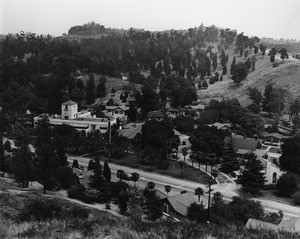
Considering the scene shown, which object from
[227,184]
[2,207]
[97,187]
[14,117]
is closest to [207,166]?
[227,184]

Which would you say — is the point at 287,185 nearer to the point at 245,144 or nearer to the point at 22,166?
the point at 245,144

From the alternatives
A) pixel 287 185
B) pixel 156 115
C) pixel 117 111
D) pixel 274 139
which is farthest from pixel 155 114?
pixel 287 185

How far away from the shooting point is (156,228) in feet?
46.4

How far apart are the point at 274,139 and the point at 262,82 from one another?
3603 centimetres

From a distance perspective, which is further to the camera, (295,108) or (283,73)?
(283,73)

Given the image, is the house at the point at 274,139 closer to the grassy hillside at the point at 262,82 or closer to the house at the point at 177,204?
the grassy hillside at the point at 262,82

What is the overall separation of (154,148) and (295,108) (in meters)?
30.5

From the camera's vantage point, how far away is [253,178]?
37625 mm

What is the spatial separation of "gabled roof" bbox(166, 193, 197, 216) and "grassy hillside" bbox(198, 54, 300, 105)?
5134 cm

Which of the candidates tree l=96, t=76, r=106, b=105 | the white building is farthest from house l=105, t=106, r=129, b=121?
tree l=96, t=76, r=106, b=105

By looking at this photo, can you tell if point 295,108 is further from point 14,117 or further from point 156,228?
point 156,228

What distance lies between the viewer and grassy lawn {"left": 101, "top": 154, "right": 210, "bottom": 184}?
42.4 meters

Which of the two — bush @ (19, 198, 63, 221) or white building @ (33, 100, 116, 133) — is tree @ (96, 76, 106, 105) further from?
bush @ (19, 198, 63, 221)

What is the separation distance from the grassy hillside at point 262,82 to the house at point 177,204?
51.9 m
